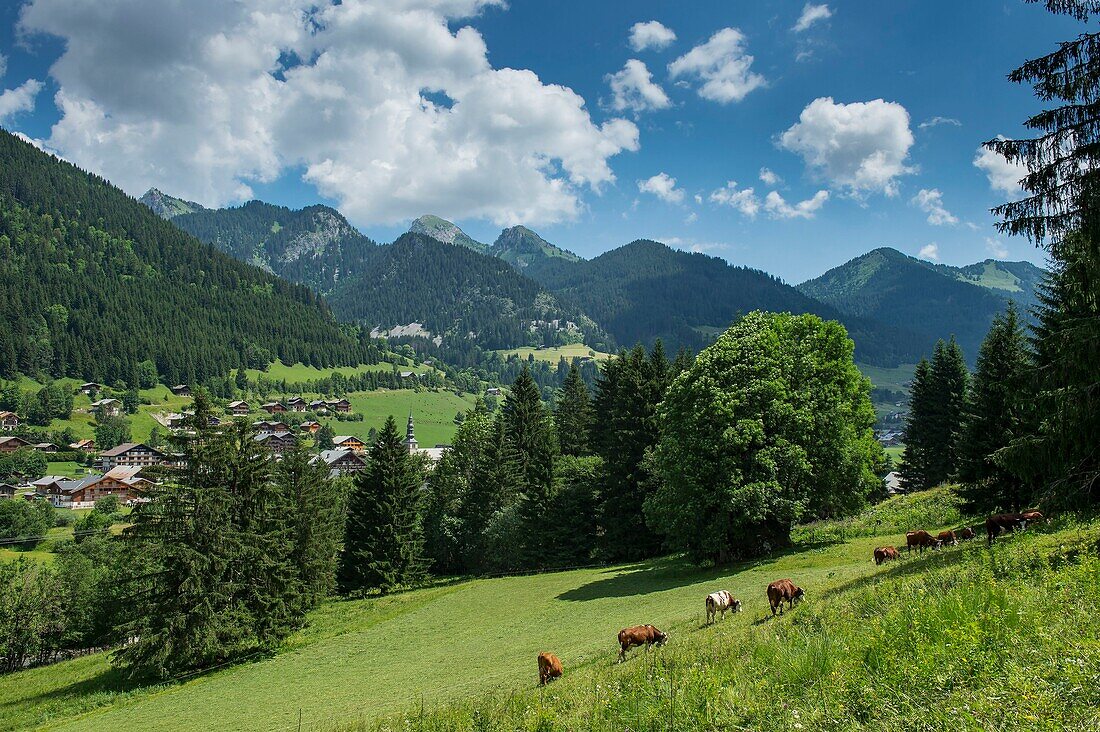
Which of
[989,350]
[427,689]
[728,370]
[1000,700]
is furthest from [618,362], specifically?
[1000,700]

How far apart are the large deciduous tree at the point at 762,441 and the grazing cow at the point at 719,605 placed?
11.1 metres

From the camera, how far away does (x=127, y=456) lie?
516 feet

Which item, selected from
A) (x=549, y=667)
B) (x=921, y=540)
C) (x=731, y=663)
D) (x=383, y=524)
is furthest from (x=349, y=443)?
(x=731, y=663)

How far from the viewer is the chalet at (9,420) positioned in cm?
16738

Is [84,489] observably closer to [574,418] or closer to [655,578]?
[574,418]

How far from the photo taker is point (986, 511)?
32.0m

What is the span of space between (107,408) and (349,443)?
243 feet

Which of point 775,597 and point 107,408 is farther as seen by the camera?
point 107,408

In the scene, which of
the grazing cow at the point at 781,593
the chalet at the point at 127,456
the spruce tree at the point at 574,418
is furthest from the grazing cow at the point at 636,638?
the chalet at the point at 127,456

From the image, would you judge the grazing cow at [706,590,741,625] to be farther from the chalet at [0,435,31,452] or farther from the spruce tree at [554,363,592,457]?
the chalet at [0,435,31,452]

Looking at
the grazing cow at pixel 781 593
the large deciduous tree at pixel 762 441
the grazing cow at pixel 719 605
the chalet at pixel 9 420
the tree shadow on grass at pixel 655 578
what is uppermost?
the chalet at pixel 9 420

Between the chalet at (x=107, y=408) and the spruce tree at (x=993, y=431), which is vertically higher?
the chalet at (x=107, y=408)

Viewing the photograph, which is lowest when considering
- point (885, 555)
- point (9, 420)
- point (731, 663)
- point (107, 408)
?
point (885, 555)

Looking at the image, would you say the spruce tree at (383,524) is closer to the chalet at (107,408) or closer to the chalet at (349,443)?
the chalet at (349,443)
